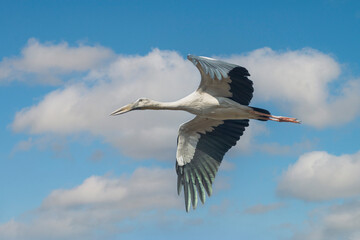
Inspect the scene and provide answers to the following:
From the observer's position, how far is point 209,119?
755 inches

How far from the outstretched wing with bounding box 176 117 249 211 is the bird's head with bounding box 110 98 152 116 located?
1.56 meters

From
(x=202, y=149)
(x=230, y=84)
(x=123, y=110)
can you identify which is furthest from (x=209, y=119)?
(x=123, y=110)

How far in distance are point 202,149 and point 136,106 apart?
2564 mm

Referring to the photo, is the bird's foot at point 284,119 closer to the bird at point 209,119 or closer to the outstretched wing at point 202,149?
the bird at point 209,119

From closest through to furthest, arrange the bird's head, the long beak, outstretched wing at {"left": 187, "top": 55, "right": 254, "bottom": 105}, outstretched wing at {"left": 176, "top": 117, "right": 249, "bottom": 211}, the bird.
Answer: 1. outstretched wing at {"left": 187, "top": 55, "right": 254, "bottom": 105}
2. the bird
3. the bird's head
4. the long beak
5. outstretched wing at {"left": 176, "top": 117, "right": 249, "bottom": 211}

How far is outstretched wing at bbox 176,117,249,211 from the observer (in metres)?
19.2

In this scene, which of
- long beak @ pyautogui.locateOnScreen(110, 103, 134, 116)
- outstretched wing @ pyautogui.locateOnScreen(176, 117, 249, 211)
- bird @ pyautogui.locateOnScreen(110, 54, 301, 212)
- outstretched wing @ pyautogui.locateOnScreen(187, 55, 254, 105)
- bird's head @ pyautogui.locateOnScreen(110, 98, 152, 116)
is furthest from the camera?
outstretched wing @ pyautogui.locateOnScreen(176, 117, 249, 211)

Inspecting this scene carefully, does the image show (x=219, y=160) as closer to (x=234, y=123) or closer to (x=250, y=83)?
(x=234, y=123)

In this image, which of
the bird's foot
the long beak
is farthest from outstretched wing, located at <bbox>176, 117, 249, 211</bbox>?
the long beak

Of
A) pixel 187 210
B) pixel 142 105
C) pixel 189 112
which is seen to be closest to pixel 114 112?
pixel 142 105

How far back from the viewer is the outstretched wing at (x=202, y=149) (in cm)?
1922

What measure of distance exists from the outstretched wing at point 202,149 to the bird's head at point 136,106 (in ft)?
5.10

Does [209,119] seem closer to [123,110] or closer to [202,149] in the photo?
Result: [202,149]

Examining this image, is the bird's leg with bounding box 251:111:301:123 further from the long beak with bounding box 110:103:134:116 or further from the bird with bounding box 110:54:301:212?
the long beak with bounding box 110:103:134:116
